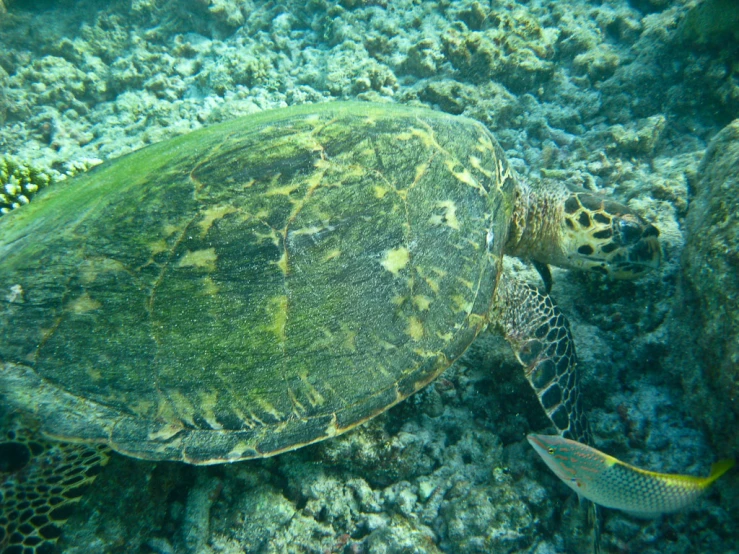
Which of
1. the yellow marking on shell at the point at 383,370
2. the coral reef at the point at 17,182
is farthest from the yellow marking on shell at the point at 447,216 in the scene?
the coral reef at the point at 17,182

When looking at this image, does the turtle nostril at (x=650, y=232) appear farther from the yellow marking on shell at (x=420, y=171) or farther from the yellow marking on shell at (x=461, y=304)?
the yellow marking on shell at (x=420, y=171)

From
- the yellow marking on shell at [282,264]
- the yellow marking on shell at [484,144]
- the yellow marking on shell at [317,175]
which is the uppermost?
the yellow marking on shell at [484,144]

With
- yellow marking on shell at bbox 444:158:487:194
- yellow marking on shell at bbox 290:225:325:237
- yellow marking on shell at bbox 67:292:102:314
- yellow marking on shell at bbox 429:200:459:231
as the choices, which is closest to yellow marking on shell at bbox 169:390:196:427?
yellow marking on shell at bbox 67:292:102:314

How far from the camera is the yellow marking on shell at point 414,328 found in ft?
7.06

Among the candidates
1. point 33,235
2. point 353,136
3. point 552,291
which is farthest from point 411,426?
point 33,235

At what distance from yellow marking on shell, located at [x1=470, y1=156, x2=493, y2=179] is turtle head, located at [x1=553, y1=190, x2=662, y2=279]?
0.82 meters

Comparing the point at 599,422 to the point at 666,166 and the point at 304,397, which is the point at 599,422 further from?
the point at 666,166

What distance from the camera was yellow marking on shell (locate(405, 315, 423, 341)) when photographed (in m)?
2.15

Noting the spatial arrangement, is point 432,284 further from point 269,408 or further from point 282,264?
point 269,408

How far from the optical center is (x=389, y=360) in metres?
2.10

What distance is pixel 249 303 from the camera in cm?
203

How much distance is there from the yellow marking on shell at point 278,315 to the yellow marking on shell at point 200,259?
38cm

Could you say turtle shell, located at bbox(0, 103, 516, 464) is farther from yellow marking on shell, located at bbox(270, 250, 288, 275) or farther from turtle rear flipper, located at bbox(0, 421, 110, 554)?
turtle rear flipper, located at bbox(0, 421, 110, 554)

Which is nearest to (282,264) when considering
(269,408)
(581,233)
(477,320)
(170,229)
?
(170,229)
